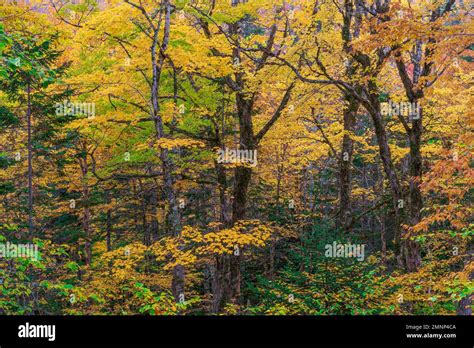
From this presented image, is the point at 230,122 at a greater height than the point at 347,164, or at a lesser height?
greater

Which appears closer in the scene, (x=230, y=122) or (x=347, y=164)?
(x=230, y=122)

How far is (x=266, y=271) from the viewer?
19984mm

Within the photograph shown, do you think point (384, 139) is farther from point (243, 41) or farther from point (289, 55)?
point (243, 41)

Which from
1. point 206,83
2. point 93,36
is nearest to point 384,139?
point 206,83

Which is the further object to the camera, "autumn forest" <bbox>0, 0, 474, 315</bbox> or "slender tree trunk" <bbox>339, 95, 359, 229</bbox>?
"slender tree trunk" <bbox>339, 95, 359, 229</bbox>

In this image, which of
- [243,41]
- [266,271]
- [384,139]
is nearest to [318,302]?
[384,139]

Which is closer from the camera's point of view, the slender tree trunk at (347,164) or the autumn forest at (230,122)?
the autumn forest at (230,122)

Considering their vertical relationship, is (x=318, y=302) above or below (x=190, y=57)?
below

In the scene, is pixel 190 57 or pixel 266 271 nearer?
pixel 190 57

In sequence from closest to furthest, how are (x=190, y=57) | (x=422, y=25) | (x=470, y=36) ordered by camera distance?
(x=470, y=36) → (x=422, y=25) → (x=190, y=57)

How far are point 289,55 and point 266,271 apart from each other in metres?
10.4
